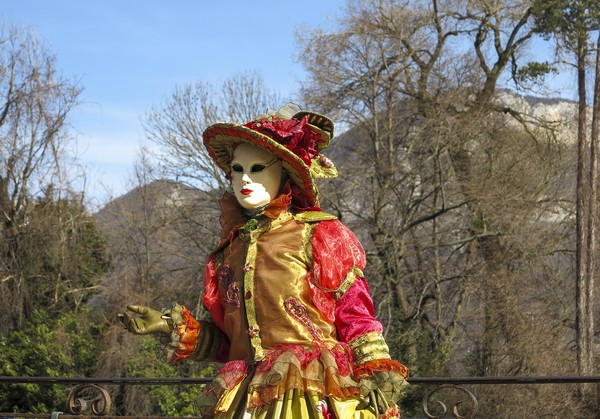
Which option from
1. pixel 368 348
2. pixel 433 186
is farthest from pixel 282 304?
pixel 433 186

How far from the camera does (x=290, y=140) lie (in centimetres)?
295

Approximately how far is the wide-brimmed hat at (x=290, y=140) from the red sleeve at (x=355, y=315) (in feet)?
1.29

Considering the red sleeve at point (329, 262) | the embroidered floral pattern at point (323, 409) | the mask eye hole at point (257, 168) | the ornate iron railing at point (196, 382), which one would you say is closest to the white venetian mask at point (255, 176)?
the mask eye hole at point (257, 168)

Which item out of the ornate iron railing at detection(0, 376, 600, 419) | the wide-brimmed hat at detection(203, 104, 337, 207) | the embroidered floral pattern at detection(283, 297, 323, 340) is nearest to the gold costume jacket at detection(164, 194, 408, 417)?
the embroidered floral pattern at detection(283, 297, 323, 340)

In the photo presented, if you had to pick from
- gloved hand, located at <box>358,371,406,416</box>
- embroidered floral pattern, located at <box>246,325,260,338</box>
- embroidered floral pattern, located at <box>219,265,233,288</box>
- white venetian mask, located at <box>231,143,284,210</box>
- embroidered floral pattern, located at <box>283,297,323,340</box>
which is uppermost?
white venetian mask, located at <box>231,143,284,210</box>

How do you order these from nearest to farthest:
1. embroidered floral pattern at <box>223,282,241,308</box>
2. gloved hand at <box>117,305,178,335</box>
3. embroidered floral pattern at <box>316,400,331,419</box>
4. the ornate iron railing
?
embroidered floral pattern at <box>316,400,331,419</box>, gloved hand at <box>117,305,178,335</box>, embroidered floral pattern at <box>223,282,241,308</box>, the ornate iron railing

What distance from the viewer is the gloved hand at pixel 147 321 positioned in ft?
9.02

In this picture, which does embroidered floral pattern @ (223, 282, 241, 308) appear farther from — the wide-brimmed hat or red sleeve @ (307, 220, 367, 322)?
the wide-brimmed hat

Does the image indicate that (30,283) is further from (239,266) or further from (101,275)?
(239,266)

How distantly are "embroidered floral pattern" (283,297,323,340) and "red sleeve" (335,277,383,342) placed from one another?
0.31 feet

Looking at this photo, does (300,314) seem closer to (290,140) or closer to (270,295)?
(270,295)

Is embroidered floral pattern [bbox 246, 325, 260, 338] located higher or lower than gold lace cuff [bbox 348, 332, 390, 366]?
higher

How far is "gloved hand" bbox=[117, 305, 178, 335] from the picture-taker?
2.75 meters

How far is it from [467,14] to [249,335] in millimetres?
14406
